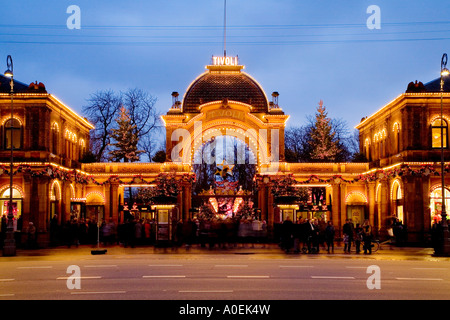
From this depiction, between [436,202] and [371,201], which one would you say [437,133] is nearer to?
[436,202]

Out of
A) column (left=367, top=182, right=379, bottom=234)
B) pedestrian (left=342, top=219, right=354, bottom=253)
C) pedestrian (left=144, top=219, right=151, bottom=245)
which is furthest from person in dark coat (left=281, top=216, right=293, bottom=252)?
column (left=367, top=182, right=379, bottom=234)

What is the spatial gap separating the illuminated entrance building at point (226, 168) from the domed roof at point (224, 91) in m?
0.09

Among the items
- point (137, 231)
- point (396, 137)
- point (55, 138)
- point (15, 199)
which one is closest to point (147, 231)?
point (137, 231)

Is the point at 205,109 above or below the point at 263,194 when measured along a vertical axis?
above

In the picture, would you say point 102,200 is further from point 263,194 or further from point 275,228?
point 275,228

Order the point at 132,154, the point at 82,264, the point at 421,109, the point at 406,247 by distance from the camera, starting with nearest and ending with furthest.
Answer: the point at 82,264
the point at 406,247
the point at 421,109
the point at 132,154

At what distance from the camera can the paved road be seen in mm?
14266

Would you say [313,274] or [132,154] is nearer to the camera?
[313,274]

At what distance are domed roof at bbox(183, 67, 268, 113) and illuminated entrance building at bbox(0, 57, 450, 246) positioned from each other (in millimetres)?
86

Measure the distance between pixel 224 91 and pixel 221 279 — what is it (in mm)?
34297

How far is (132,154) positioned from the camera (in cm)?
5834
